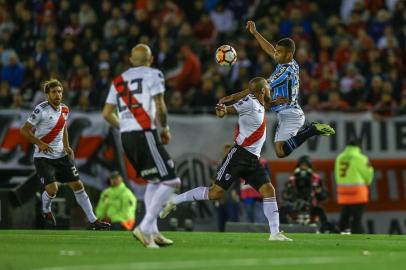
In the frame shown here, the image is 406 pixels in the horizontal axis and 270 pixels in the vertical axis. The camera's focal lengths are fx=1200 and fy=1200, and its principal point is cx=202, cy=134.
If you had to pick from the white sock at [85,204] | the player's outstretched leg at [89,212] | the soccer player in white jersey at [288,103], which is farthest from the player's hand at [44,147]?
the soccer player in white jersey at [288,103]

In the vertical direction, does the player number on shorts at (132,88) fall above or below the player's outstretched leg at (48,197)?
above

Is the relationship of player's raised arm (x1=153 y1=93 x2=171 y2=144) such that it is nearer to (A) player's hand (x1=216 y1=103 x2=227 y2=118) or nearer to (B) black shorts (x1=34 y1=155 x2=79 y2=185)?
(A) player's hand (x1=216 y1=103 x2=227 y2=118)

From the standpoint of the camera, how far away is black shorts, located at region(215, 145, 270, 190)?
17531 mm

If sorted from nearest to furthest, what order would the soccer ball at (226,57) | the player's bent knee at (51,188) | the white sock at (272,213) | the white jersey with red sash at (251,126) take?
1. the white sock at (272,213)
2. the white jersey with red sash at (251,126)
3. the soccer ball at (226,57)
4. the player's bent knee at (51,188)

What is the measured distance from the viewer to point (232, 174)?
17641 mm

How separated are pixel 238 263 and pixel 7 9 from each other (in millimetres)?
19375

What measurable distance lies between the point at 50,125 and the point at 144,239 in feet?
14.7

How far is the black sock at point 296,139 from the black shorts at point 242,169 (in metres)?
1.17

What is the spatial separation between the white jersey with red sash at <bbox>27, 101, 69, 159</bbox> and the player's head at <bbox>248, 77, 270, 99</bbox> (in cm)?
322

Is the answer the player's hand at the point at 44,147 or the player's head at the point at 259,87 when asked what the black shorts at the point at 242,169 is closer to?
the player's head at the point at 259,87

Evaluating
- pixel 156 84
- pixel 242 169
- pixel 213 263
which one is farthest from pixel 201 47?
pixel 213 263

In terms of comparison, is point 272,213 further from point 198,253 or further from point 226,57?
point 198,253

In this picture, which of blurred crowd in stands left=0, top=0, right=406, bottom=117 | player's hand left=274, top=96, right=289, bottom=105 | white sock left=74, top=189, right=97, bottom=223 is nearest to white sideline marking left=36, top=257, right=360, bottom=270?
player's hand left=274, top=96, right=289, bottom=105

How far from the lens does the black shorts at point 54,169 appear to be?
18.8 meters
